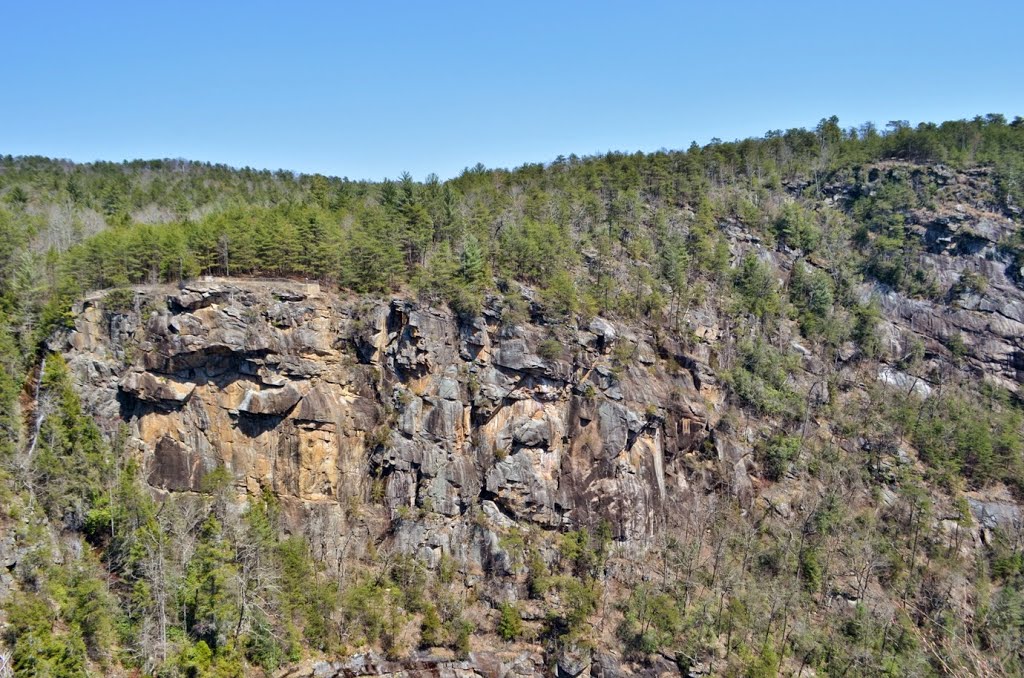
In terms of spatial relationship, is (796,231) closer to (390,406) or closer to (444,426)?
(444,426)

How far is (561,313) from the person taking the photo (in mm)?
59344

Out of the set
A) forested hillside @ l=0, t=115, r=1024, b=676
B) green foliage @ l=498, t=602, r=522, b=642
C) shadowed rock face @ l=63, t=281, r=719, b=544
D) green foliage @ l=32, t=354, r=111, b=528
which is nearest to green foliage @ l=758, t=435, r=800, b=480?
forested hillside @ l=0, t=115, r=1024, b=676

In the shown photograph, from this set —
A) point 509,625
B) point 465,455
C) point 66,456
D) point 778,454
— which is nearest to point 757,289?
point 778,454

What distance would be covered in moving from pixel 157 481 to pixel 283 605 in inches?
544

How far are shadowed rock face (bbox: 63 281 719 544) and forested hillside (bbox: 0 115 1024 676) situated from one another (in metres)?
0.22

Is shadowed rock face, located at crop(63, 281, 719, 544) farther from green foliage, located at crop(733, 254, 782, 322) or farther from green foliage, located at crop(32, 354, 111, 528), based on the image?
green foliage, located at crop(733, 254, 782, 322)

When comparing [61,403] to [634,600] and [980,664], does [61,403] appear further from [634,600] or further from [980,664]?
[980,664]

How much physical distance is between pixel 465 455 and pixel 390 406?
715 centimetres

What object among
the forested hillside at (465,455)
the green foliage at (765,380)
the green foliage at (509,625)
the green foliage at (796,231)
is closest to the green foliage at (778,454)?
the forested hillside at (465,455)

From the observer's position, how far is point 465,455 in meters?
55.1

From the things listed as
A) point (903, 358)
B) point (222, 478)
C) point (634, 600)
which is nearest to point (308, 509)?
point (222, 478)

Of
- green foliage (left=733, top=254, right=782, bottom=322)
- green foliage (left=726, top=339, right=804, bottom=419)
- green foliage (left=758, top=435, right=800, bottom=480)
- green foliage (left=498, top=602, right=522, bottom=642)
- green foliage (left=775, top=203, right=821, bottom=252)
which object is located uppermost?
green foliage (left=775, top=203, right=821, bottom=252)

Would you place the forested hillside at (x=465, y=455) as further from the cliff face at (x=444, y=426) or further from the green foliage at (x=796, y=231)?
the green foliage at (x=796, y=231)

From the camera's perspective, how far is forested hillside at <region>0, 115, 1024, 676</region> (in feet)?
146
